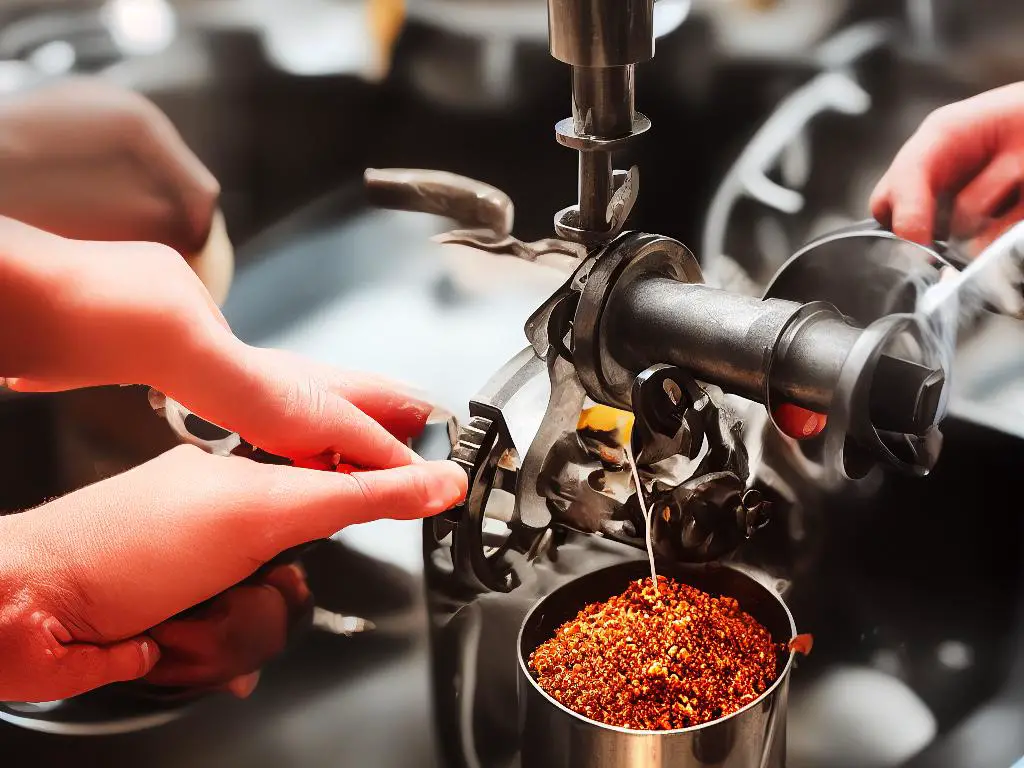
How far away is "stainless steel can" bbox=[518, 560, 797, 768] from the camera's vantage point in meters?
0.66

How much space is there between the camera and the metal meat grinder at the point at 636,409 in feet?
2.06

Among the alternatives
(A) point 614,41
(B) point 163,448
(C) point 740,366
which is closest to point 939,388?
(C) point 740,366

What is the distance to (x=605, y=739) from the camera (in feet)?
2.16

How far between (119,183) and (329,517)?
10.2 inches

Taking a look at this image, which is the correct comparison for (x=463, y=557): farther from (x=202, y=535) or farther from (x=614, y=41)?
(x=614, y=41)

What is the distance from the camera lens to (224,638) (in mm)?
837

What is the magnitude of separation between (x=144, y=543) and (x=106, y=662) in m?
0.09

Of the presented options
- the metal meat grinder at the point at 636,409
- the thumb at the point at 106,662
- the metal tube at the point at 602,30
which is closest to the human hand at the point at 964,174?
the metal meat grinder at the point at 636,409

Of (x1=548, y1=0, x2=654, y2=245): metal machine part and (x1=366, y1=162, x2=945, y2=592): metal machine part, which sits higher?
(x1=548, y1=0, x2=654, y2=245): metal machine part

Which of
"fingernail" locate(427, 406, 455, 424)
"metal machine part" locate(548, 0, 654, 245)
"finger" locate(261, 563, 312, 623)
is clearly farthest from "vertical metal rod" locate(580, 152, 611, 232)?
"finger" locate(261, 563, 312, 623)

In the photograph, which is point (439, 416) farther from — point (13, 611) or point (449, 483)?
point (13, 611)

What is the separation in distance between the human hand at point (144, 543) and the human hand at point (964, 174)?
1.17 feet

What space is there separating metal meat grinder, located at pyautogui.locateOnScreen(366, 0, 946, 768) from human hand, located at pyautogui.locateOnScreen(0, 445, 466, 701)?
2.5 inches

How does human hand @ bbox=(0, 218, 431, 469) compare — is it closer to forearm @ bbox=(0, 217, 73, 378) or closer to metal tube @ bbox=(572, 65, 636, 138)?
forearm @ bbox=(0, 217, 73, 378)
